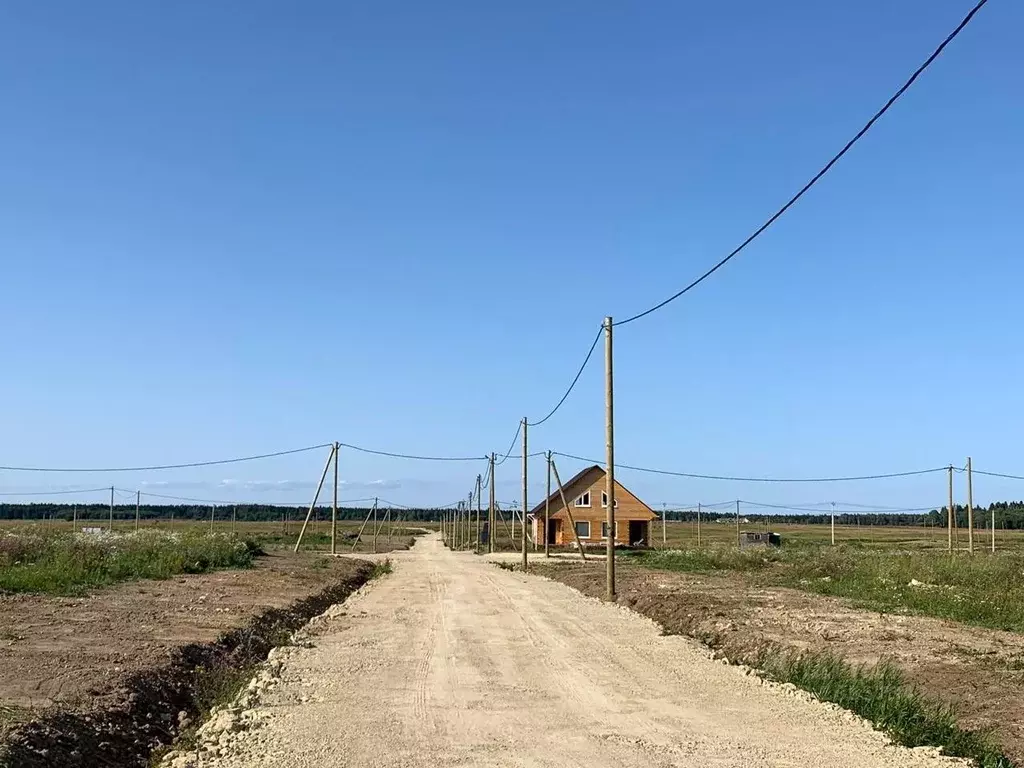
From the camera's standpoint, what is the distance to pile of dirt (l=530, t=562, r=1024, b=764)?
10.6m

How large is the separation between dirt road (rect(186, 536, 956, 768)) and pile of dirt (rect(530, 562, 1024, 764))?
1.17m

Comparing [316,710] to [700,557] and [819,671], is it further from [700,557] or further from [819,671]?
[700,557]

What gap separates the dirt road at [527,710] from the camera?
323 inches

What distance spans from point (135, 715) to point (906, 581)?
77.3 ft

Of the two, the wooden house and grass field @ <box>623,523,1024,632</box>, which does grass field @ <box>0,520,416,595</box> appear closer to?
grass field @ <box>623,523,1024,632</box>

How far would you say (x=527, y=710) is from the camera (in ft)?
33.1

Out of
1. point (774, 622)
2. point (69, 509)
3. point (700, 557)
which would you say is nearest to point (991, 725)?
point (774, 622)

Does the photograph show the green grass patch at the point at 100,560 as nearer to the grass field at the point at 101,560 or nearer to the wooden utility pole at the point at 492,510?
the grass field at the point at 101,560

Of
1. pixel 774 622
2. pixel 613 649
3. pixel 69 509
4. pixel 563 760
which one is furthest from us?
pixel 69 509

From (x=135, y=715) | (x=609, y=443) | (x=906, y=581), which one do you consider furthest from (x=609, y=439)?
(x=135, y=715)

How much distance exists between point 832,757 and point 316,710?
499 cm

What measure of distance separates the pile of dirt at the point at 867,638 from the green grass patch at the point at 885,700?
24cm

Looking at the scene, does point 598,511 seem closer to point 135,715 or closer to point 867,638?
point 867,638

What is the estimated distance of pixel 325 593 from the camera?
25578 mm
